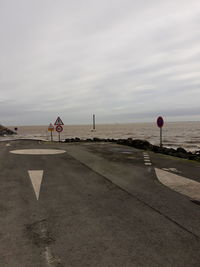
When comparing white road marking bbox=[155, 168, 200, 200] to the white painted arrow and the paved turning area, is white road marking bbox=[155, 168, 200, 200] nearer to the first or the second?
the paved turning area

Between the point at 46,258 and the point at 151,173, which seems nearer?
the point at 46,258

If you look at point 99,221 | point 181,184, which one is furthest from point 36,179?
point 181,184

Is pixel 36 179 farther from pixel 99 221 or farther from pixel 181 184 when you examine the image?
pixel 181 184

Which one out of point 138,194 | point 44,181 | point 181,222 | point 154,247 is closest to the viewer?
point 154,247

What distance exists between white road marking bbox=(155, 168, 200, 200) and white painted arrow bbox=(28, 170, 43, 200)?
3.73 metres

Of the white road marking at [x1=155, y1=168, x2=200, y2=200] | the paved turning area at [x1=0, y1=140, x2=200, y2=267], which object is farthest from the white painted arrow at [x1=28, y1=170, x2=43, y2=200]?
the white road marking at [x1=155, y1=168, x2=200, y2=200]

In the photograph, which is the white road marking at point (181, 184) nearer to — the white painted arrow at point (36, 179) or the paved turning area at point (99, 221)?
the paved turning area at point (99, 221)

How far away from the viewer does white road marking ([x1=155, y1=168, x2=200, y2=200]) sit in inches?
232

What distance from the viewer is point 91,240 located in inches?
136

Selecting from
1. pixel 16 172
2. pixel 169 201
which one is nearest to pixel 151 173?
pixel 169 201

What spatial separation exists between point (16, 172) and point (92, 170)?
2.81m

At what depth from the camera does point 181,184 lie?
22.2ft

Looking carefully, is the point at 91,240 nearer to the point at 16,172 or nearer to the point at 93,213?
the point at 93,213

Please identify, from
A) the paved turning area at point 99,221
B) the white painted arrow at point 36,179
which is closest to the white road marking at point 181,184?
the paved turning area at point 99,221
